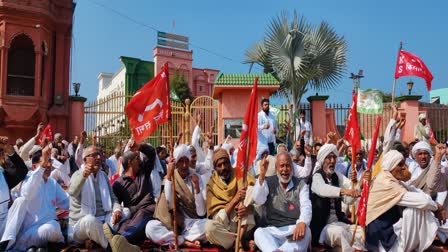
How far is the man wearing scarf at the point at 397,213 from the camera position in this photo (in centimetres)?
479

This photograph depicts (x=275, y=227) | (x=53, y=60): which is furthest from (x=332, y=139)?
(x=53, y=60)

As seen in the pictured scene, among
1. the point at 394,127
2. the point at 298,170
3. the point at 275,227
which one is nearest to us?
the point at 275,227

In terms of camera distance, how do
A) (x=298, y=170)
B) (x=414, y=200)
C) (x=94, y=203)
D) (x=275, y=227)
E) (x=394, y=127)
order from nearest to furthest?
(x=414, y=200) → (x=275, y=227) → (x=94, y=203) → (x=394, y=127) → (x=298, y=170)

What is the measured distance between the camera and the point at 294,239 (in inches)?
189

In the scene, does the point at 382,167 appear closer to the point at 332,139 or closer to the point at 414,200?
the point at 414,200

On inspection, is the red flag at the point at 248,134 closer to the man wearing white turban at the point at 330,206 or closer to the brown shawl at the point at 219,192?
the brown shawl at the point at 219,192

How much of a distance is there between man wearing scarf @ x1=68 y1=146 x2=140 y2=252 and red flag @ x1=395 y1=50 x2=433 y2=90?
665 centimetres

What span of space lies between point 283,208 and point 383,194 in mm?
1113

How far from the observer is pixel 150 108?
6.05 m

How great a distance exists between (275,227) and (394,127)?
7.80 ft

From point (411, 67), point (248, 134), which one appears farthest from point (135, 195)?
point (411, 67)

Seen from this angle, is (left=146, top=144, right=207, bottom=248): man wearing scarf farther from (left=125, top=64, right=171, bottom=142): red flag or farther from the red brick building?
the red brick building

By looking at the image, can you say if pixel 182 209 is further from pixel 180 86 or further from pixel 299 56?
pixel 180 86

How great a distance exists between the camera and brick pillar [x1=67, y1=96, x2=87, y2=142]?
52.2ft
